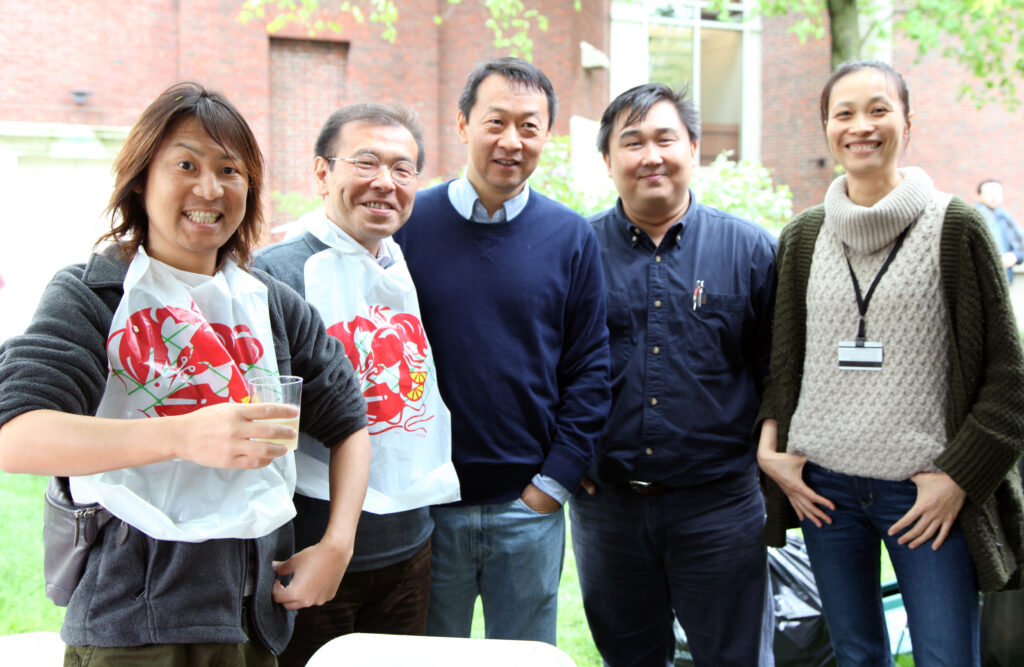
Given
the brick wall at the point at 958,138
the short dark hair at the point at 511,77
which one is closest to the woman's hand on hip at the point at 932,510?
the short dark hair at the point at 511,77

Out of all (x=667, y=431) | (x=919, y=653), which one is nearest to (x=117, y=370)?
(x=667, y=431)

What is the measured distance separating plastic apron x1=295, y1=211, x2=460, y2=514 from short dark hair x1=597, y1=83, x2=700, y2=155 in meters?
0.98

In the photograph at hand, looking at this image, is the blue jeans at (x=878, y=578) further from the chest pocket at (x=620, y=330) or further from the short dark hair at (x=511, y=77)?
the short dark hair at (x=511, y=77)

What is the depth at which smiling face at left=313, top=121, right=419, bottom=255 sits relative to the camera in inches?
84.7

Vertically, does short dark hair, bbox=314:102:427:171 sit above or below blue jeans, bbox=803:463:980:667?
above

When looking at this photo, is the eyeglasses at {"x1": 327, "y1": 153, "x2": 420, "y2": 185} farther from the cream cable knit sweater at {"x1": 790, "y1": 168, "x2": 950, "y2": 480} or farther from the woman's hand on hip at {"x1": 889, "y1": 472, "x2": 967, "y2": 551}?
the woman's hand on hip at {"x1": 889, "y1": 472, "x2": 967, "y2": 551}

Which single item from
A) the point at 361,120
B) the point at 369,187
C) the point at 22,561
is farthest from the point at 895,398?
the point at 22,561

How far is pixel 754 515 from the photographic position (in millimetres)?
2631

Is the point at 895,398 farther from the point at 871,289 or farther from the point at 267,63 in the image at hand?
the point at 267,63

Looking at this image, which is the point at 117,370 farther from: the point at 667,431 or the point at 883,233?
the point at 883,233

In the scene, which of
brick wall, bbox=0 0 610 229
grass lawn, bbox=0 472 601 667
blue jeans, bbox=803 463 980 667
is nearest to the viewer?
blue jeans, bbox=803 463 980 667

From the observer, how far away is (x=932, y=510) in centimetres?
213

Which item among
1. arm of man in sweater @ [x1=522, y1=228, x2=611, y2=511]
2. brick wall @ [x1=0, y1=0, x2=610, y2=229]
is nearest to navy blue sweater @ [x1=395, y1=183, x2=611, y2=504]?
arm of man in sweater @ [x1=522, y1=228, x2=611, y2=511]

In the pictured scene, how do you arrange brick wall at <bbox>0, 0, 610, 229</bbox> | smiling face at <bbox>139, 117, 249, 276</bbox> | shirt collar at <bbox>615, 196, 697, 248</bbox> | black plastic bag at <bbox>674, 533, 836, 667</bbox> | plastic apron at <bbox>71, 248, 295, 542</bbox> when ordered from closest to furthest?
plastic apron at <bbox>71, 248, 295, 542</bbox> → smiling face at <bbox>139, 117, 249, 276</bbox> → shirt collar at <bbox>615, 196, 697, 248</bbox> → black plastic bag at <bbox>674, 533, 836, 667</bbox> → brick wall at <bbox>0, 0, 610, 229</bbox>
